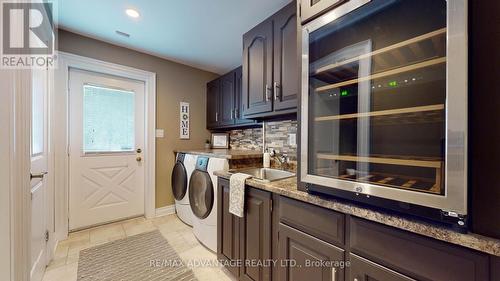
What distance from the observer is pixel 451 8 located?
25.1 inches

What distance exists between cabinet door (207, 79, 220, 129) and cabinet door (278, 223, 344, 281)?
234cm

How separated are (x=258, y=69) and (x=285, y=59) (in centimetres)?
33

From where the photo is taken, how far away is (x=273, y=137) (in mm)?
2346

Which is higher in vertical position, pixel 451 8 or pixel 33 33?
pixel 33 33

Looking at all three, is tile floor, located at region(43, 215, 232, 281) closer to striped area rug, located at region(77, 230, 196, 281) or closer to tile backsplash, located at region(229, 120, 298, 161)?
striped area rug, located at region(77, 230, 196, 281)

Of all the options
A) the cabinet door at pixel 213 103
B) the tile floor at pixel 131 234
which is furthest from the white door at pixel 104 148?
the cabinet door at pixel 213 103

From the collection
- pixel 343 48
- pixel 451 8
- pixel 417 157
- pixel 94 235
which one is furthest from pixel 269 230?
pixel 94 235

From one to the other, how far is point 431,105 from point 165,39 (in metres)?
2.61

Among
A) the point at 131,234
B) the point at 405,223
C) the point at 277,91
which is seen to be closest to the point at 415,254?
the point at 405,223

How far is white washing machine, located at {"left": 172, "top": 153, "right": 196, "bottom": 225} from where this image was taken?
8.45 feet

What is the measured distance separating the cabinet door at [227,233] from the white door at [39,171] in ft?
4.18

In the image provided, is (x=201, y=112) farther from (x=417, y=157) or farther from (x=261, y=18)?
(x=417, y=157)

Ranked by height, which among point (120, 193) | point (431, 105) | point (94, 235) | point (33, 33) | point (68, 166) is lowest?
point (94, 235)

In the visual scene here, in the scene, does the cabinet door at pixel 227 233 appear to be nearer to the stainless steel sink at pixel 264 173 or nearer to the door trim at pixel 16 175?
the stainless steel sink at pixel 264 173
